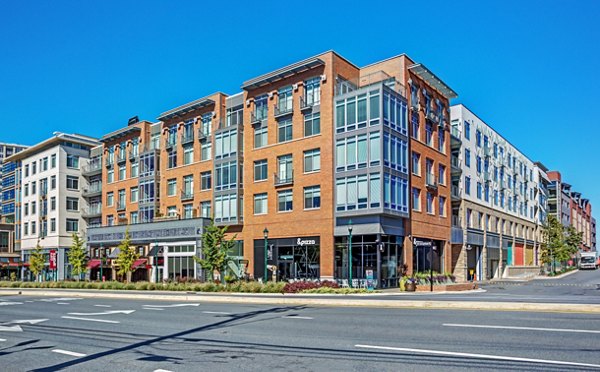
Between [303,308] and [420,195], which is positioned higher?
[420,195]

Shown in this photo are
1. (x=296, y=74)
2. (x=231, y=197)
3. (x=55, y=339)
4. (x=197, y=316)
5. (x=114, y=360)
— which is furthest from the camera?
(x=231, y=197)

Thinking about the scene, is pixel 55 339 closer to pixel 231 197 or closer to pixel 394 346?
pixel 394 346

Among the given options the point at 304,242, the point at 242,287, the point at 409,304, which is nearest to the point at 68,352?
the point at 409,304

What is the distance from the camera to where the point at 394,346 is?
11.0m

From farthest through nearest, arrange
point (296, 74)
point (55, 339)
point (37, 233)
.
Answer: point (37, 233)
point (296, 74)
point (55, 339)

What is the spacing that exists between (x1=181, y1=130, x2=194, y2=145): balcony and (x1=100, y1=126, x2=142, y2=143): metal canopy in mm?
9003

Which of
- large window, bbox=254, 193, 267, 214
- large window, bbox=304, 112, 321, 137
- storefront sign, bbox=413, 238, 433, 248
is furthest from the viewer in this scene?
large window, bbox=254, 193, 267, 214

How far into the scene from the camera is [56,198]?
73.8m

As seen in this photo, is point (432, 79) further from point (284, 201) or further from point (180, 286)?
point (180, 286)

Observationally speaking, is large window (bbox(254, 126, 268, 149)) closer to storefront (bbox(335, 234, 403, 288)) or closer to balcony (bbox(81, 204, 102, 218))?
storefront (bbox(335, 234, 403, 288))

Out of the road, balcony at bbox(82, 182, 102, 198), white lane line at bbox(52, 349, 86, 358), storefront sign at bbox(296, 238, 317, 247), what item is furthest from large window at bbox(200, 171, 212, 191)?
white lane line at bbox(52, 349, 86, 358)

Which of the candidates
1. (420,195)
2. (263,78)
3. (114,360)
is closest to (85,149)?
(263,78)

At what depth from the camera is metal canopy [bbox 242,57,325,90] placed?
42781 mm

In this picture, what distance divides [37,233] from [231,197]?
42.9m
